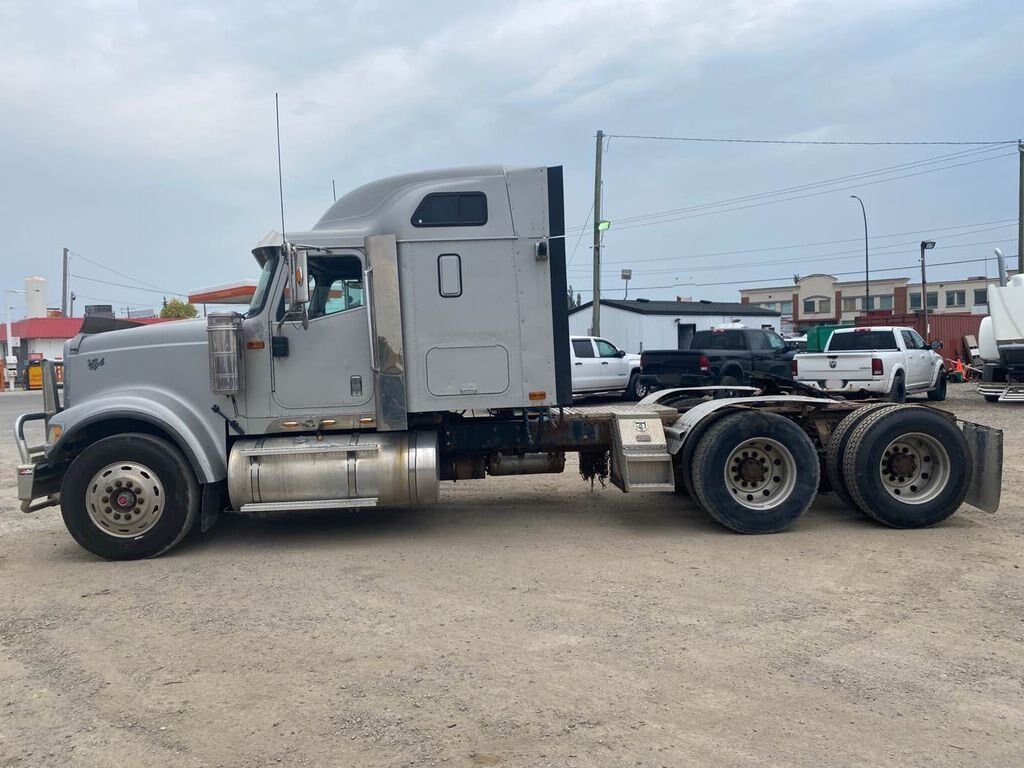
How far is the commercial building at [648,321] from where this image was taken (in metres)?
39.2

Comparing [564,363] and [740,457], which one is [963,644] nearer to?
[740,457]

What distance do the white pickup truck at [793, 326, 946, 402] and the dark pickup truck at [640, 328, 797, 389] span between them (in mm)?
1228

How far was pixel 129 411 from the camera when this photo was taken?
717cm

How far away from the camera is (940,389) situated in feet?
69.1

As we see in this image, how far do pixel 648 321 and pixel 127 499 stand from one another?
3366cm

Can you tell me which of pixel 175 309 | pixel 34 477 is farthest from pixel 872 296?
pixel 34 477

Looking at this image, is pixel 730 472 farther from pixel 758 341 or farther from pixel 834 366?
pixel 758 341

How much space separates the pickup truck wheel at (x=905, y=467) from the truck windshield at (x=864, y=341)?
12.3 meters

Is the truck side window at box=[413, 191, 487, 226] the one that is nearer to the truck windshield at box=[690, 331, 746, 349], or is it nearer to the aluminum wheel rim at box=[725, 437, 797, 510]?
the aluminum wheel rim at box=[725, 437, 797, 510]

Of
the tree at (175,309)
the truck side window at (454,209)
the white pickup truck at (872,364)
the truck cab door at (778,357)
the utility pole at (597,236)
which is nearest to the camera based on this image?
the truck side window at (454,209)

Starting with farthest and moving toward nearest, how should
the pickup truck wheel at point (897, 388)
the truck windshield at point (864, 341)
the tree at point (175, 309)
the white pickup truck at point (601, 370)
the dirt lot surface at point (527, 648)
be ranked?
the tree at point (175, 309), the white pickup truck at point (601, 370), the truck windshield at point (864, 341), the pickup truck wheel at point (897, 388), the dirt lot surface at point (527, 648)

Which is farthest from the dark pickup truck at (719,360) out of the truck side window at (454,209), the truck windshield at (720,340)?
the truck side window at (454,209)

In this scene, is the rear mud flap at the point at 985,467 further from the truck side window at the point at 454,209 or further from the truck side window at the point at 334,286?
the truck side window at the point at 334,286

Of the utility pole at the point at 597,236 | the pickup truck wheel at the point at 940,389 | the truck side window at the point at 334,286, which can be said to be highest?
the utility pole at the point at 597,236
